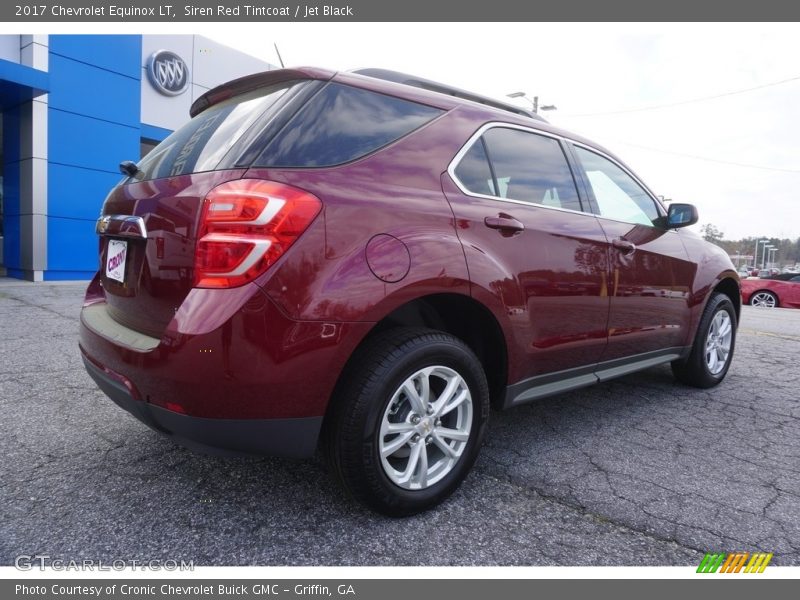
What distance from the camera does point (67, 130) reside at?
11836 millimetres

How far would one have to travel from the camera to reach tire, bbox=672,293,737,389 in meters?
4.00

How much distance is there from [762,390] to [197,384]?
424 cm

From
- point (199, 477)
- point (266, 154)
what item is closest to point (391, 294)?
point (266, 154)

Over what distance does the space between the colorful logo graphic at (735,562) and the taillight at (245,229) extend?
1.78 m

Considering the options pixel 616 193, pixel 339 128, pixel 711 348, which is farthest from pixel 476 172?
pixel 711 348

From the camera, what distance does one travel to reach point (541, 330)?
258 cm

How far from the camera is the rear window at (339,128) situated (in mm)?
1886

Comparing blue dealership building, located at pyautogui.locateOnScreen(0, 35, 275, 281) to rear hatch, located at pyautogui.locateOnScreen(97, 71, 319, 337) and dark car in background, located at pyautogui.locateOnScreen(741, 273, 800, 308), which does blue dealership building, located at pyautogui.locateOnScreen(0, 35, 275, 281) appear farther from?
dark car in background, located at pyautogui.locateOnScreen(741, 273, 800, 308)

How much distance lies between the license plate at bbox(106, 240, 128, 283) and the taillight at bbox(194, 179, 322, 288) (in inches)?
22.4

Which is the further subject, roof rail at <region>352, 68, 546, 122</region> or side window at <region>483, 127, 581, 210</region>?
side window at <region>483, 127, 581, 210</region>

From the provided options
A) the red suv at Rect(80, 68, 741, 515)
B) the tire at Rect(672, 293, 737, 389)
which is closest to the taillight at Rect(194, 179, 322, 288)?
the red suv at Rect(80, 68, 741, 515)

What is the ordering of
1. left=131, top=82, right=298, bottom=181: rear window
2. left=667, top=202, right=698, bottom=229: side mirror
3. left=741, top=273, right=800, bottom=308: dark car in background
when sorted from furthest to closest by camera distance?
left=741, top=273, right=800, bottom=308: dark car in background < left=667, top=202, right=698, bottom=229: side mirror < left=131, top=82, right=298, bottom=181: rear window

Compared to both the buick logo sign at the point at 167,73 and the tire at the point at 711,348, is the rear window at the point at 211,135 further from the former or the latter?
the buick logo sign at the point at 167,73

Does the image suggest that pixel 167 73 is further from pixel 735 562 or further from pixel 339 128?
pixel 735 562
